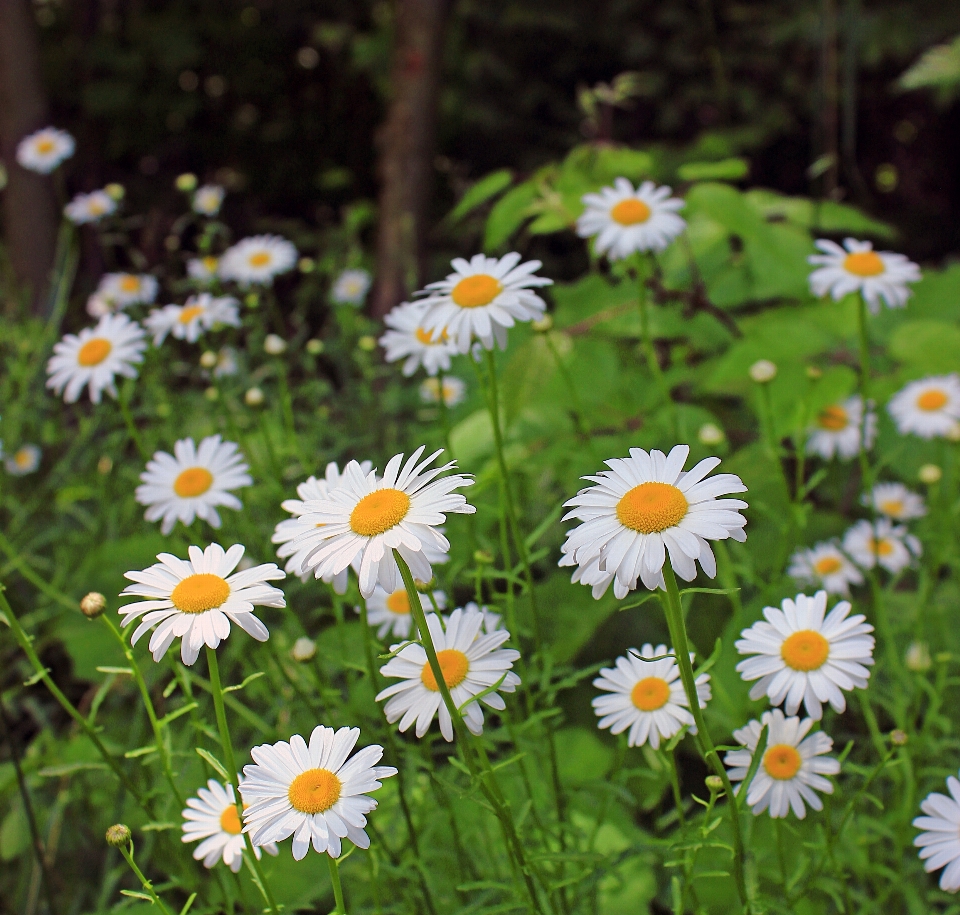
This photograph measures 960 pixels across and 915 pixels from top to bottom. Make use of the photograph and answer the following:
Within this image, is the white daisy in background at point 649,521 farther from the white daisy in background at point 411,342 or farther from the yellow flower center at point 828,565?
the yellow flower center at point 828,565

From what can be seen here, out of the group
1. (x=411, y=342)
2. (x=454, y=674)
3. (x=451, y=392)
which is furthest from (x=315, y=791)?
(x=451, y=392)

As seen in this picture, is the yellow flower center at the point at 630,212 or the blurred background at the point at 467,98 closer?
the yellow flower center at the point at 630,212

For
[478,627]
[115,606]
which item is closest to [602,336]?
[115,606]

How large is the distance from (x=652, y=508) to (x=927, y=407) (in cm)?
119

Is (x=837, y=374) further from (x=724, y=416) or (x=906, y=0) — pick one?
(x=906, y=0)

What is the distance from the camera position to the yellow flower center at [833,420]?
173 cm

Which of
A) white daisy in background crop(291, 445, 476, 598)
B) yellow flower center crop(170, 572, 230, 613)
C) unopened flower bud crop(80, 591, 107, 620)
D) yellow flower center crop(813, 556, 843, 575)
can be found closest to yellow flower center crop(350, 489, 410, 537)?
white daisy in background crop(291, 445, 476, 598)

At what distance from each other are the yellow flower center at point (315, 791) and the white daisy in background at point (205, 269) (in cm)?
132

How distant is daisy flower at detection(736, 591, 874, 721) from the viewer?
31.5 inches

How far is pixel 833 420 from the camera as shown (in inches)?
68.1

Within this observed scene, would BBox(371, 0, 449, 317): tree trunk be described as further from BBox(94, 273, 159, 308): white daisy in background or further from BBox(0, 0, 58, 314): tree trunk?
BBox(0, 0, 58, 314): tree trunk

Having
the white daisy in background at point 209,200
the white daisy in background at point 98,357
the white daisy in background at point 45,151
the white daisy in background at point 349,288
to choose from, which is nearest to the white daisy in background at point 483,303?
the white daisy in background at point 98,357

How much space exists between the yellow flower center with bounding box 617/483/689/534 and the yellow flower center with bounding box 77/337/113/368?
905 mm

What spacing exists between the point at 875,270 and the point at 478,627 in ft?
2.61
